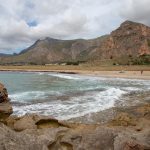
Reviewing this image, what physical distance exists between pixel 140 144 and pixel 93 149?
128cm

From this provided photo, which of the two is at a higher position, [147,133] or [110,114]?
[147,133]

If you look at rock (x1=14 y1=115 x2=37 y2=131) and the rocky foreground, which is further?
rock (x1=14 y1=115 x2=37 y2=131)

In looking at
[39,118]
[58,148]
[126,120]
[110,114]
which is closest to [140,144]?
[58,148]

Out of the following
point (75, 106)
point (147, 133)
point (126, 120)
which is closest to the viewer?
point (147, 133)

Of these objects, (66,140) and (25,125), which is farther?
(25,125)

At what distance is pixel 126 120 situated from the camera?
1296 cm

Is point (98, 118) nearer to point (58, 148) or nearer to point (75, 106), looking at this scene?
point (75, 106)

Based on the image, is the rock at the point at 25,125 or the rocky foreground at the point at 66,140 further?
the rock at the point at 25,125

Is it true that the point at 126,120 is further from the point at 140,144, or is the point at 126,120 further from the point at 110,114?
the point at 110,114

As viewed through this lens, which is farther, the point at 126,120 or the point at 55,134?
the point at 126,120

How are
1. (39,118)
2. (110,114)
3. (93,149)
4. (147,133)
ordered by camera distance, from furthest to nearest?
(110,114) < (39,118) < (147,133) < (93,149)

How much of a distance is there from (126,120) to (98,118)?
22.3ft

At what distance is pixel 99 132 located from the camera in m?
8.03

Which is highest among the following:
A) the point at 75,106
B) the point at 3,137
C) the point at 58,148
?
the point at 3,137
